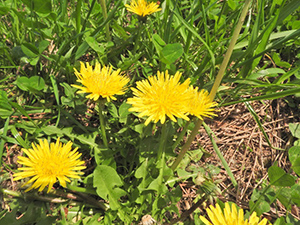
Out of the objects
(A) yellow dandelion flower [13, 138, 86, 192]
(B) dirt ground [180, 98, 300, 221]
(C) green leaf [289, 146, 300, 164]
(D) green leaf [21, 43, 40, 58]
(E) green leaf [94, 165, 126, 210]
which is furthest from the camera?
(B) dirt ground [180, 98, 300, 221]

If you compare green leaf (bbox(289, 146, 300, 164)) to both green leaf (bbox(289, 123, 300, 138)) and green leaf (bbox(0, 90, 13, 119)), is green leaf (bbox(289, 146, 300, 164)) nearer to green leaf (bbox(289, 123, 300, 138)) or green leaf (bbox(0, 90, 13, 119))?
green leaf (bbox(289, 123, 300, 138))

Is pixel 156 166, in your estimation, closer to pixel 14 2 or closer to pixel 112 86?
pixel 112 86

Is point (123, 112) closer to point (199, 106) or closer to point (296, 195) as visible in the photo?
point (199, 106)

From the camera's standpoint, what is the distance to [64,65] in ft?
6.37

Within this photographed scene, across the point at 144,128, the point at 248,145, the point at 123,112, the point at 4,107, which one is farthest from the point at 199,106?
the point at 4,107

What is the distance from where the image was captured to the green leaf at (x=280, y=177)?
55.9 inches

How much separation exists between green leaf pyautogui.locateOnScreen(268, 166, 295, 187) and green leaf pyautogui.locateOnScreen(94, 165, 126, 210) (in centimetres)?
92

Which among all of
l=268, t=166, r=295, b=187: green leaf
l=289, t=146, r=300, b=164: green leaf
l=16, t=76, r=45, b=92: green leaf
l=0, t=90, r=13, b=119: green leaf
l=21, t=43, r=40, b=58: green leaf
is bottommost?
l=268, t=166, r=295, b=187: green leaf

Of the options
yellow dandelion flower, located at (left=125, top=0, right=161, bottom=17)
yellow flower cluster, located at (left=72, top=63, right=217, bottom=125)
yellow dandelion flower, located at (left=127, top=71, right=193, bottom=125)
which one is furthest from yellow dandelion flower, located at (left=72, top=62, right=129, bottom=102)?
yellow dandelion flower, located at (left=125, top=0, right=161, bottom=17)

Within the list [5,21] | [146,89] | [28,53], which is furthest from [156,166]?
[5,21]

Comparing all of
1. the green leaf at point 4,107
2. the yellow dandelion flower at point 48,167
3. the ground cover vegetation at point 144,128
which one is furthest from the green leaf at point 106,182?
the green leaf at point 4,107

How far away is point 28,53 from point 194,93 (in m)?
1.23

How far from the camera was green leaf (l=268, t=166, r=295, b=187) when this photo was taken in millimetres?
1421

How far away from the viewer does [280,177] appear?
1455 mm
